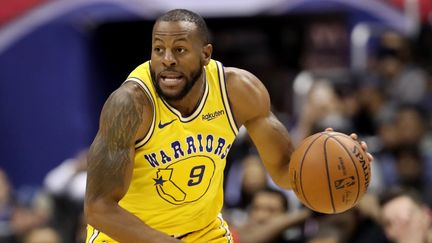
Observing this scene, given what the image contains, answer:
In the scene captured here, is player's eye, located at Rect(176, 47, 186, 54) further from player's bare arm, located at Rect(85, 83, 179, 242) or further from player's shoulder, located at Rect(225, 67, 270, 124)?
player's shoulder, located at Rect(225, 67, 270, 124)

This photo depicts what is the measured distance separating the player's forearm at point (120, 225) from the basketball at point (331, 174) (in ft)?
3.02

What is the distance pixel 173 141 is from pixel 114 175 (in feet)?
1.59

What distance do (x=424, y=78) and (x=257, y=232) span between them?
3.97m

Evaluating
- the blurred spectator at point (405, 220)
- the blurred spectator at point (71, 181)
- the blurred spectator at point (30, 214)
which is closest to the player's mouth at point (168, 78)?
the blurred spectator at point (405, 220)

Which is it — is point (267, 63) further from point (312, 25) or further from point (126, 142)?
point (126, 142)

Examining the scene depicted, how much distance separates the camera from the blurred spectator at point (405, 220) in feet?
24.2

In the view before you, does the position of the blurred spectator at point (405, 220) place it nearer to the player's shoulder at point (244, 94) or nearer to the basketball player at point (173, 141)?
the basketball player at point (173, 141)

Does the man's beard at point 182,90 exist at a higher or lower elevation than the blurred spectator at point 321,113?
higher

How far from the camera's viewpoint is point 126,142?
17.6 feet

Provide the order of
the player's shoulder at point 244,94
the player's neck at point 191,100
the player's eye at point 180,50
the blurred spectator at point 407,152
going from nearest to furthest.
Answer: the player's eye at point 180,50
the player's neck at point 191,100
the player's shoulder at point 244,94
the blurred spectator at point 407,152

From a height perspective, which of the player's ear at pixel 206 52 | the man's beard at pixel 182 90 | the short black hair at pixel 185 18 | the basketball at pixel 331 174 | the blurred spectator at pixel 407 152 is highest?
the short black hair at pixel 185 18

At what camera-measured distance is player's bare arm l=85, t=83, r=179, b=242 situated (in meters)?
5.31

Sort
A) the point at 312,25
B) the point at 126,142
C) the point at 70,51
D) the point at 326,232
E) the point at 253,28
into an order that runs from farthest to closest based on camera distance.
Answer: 1. the point at 253,28
2. the point at 312,25
3. the point at 70,51
4. the point at 326,232
5. the point at 126,142

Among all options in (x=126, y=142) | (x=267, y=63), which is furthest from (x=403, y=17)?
(x=126, y=142)
